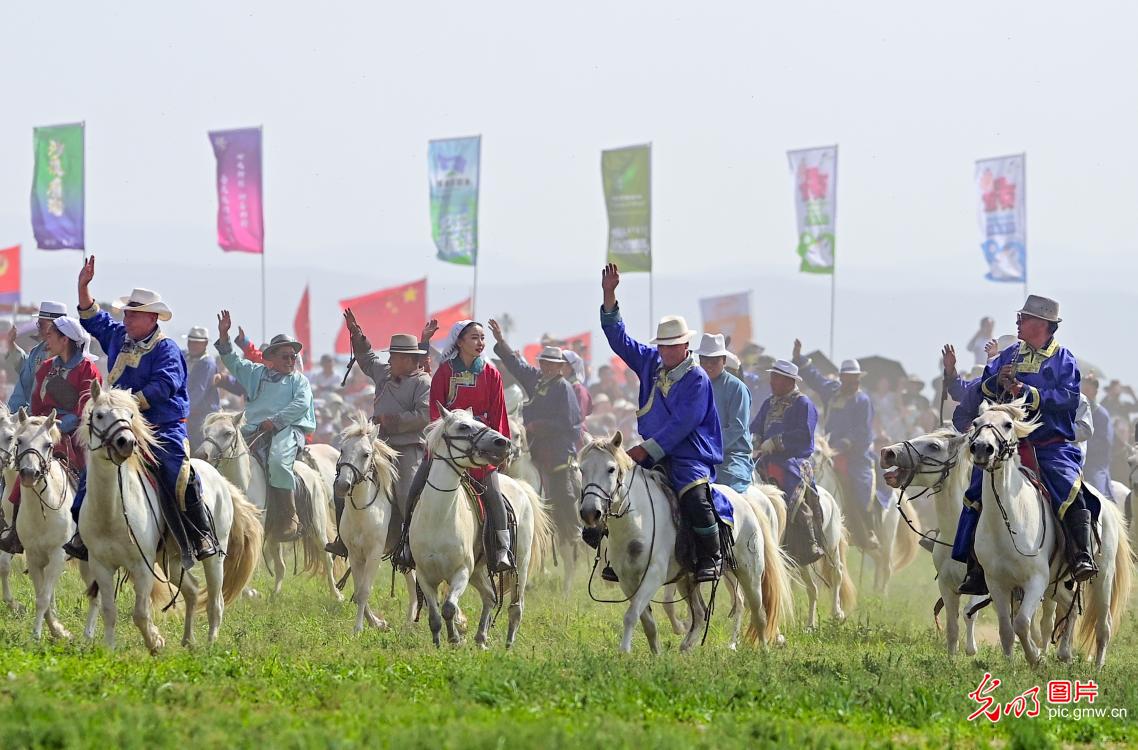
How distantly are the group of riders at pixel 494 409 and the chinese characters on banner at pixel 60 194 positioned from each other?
1958 cm

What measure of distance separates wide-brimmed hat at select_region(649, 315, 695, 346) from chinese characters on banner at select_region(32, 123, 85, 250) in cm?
2625

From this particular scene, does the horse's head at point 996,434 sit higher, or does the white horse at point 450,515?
the horse's head at point 996,434

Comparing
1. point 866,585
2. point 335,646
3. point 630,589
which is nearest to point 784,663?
point 630,589

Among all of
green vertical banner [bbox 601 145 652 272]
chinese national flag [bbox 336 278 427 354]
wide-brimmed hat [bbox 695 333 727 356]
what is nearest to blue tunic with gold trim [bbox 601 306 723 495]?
wide-brimmed hat [bbox 695 333 727 356]

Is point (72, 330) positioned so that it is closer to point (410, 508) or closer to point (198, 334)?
point (410, 508)

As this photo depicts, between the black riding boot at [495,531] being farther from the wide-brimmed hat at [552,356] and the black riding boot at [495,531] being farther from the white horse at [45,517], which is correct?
the wide-brimmed hat at [552,356]

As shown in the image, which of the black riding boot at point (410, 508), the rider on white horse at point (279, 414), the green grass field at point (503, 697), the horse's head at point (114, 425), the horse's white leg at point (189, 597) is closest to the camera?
the green grass field at point (503, 697)

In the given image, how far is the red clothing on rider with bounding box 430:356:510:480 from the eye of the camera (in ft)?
45.7

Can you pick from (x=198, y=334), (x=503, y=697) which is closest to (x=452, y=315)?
(x=198, y=334)

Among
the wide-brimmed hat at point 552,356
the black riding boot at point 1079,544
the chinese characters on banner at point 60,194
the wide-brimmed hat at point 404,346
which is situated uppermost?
the chinese characters on banner at point 60,194

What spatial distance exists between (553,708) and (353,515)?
6.19 metres

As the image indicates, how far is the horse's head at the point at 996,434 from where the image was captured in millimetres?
11523

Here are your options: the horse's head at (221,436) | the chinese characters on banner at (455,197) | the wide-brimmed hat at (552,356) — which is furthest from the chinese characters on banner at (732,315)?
the horse's head at (221,436)

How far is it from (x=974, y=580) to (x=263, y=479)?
8.50 meters
